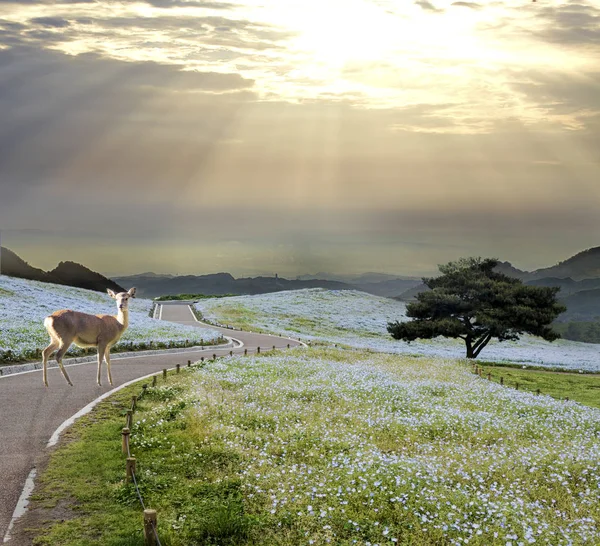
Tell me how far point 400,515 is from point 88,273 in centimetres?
17697

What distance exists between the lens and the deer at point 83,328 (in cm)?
1272

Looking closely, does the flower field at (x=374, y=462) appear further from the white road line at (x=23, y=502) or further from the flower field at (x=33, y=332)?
the flower field at (x=33, y=332)

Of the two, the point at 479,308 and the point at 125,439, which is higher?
the point at 479,308

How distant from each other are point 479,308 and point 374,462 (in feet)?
153

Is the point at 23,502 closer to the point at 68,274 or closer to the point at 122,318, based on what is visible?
the point at 122,318

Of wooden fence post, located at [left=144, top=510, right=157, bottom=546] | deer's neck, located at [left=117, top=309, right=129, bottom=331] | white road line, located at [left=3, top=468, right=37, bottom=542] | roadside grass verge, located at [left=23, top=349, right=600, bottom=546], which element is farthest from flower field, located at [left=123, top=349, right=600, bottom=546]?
deer's neck, located at [left=117, top=309, right=129, bottom=331]

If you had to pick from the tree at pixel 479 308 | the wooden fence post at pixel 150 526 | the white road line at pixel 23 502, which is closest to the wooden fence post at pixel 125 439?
the white road line at pixel 23 502

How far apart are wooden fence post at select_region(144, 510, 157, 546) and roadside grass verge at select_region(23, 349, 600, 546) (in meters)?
1.03

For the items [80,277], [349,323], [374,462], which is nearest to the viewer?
[374,462]

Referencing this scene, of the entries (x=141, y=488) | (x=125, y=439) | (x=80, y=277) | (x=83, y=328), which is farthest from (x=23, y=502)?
(x=80, y=277)

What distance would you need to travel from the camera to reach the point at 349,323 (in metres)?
106

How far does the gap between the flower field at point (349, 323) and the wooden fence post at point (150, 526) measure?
5491 centimetres

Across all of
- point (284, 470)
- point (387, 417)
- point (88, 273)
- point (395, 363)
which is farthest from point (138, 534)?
point (88, 273)

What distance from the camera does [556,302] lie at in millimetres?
60000
